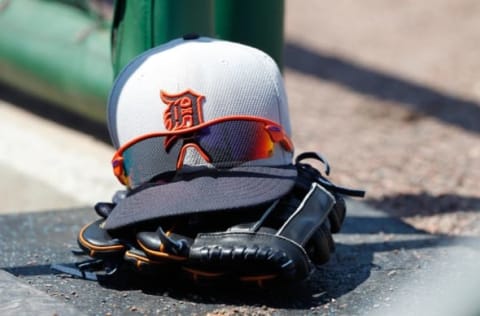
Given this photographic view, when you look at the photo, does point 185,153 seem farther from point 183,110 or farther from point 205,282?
point 205,282

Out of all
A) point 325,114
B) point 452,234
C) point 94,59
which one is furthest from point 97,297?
point 325,114

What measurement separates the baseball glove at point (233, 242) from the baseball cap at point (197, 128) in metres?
0.04

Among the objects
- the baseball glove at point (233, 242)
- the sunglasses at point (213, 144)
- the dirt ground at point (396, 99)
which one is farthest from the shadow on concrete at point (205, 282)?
the dirt ground at point (396, 99)

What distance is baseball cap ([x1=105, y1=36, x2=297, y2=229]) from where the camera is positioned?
246 cm

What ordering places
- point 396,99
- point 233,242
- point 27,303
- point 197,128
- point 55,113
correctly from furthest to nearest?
point 396,99 < point 55,113 < point 197,128 < point 233,242 < point 27,303

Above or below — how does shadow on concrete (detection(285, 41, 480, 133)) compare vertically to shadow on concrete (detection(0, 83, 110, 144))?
above

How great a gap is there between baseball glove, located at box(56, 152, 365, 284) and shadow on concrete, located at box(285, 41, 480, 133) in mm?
2374

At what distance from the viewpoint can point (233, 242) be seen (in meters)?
2.36

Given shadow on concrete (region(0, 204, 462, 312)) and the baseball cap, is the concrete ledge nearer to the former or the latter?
shadow on concrete (region(0, 204, 462, 312))

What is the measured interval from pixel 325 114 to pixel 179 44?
2.36 m

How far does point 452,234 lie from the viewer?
339 cm

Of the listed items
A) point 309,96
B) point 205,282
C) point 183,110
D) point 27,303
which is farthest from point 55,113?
point 27,303

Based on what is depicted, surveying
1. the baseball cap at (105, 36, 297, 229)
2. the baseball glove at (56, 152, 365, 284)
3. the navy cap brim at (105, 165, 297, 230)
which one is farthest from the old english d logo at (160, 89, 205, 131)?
the baseball glove at (56, 152, 365, 284)

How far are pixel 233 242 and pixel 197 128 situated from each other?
0.30 m
